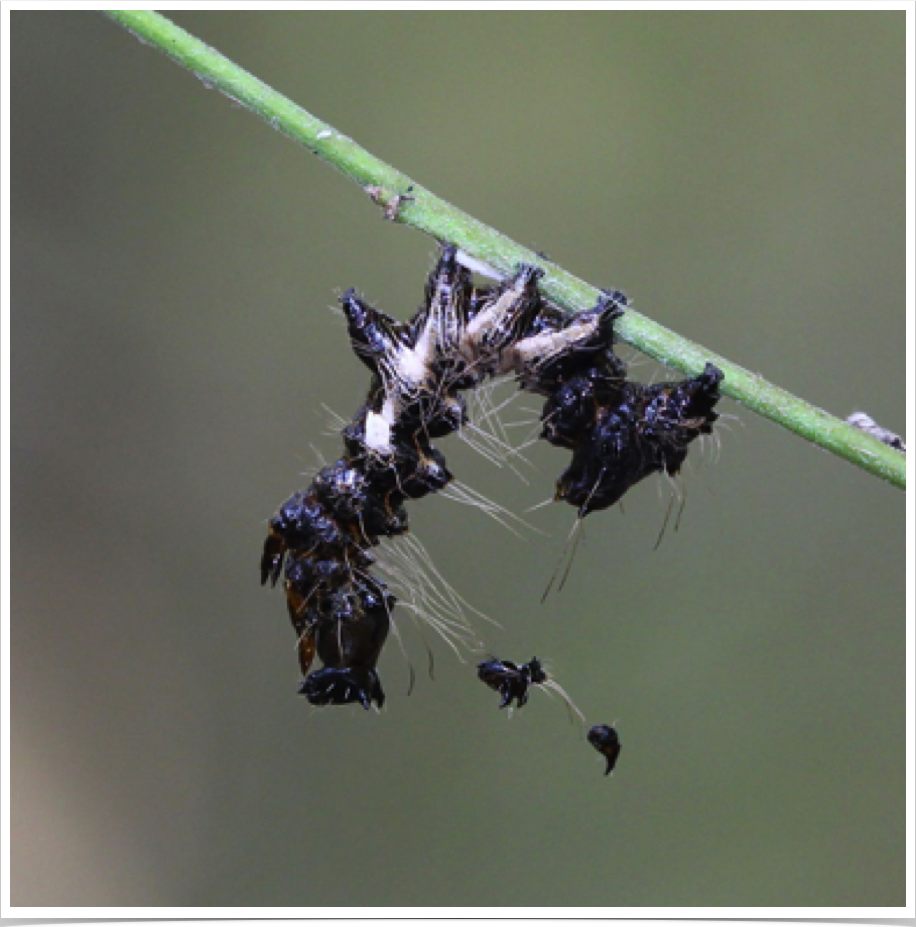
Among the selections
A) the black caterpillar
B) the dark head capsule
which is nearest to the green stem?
the black caterpillar

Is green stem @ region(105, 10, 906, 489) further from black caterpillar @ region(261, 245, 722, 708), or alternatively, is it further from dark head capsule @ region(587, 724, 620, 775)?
dark head capsule @ region(587, 724, 620, 775)

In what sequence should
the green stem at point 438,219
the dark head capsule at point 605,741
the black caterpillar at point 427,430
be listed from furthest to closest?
the dark head capsule at point 605,741 → the black caterpillar at point 427,430 → the green stem at point 438,219

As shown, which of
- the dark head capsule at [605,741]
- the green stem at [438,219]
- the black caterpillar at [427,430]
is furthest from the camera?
the dark head capsule at [605,741]

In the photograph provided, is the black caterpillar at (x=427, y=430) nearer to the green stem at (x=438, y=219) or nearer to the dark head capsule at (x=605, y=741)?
the green stem at (x=438, y=219)

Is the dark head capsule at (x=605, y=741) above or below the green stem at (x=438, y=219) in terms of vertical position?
below

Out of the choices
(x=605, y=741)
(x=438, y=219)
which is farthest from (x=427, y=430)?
(x=605, y=741)

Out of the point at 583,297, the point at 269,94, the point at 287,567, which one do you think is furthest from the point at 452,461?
the point at 269,94

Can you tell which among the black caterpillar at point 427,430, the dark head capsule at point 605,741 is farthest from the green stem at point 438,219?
the dark head capsule at point 605,741
